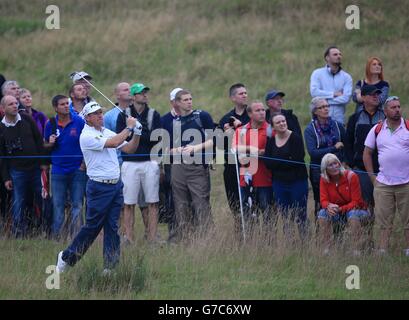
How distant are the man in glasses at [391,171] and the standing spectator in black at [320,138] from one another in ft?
2.15

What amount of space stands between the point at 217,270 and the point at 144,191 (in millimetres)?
2706


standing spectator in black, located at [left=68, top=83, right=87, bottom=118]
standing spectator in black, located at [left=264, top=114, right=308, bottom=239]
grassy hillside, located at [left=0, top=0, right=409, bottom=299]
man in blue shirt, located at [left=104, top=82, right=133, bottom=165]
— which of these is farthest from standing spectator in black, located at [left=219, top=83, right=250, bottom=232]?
standing spectator in black, located at [left=68, top=83, right=87, bottom=118]

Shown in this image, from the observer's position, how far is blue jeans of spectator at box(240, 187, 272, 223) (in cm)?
1391

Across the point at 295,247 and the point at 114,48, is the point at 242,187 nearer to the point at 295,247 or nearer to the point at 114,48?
the point at 295,247

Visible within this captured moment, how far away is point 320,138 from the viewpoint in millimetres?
13875

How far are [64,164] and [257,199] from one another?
2.93 m

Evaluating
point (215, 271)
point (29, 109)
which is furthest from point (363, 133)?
point (29, 109)

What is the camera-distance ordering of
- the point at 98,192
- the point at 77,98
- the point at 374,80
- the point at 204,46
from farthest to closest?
the point at 204,46, the point at 374,80, the point at 77,98, the point at 98,192

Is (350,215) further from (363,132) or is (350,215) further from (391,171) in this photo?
(363,132)

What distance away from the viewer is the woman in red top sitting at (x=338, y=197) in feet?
43.0

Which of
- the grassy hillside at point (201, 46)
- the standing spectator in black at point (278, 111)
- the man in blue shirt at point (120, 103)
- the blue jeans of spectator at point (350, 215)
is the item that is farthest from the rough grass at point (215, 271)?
the man in blue shirt at point (120, 103)

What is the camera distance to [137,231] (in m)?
14.9
